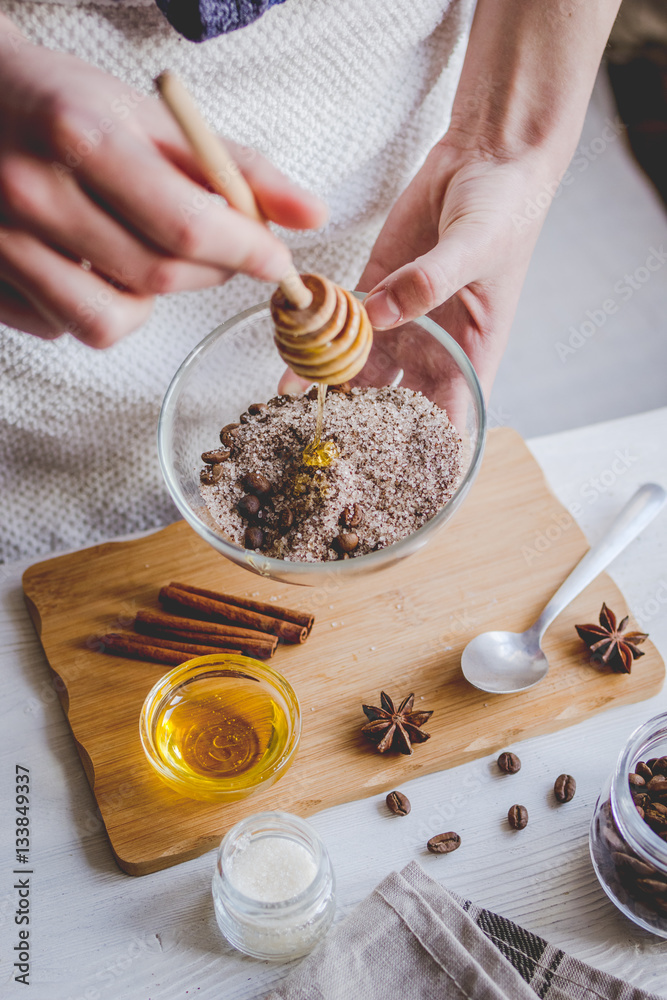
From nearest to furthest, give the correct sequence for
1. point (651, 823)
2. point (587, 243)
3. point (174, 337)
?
point (651, 823), point (174, 337), point (587, 243)

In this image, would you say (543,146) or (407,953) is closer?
(407,953)

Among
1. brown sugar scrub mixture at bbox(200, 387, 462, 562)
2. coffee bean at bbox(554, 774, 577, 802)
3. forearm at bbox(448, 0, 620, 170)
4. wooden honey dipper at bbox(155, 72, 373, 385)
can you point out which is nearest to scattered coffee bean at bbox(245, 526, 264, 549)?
brown sugar scrub mixture at bbox(200, 387, 462, 562)

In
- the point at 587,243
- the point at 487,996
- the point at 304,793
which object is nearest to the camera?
the point at 487,996

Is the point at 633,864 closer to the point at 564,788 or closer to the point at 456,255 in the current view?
the point at 564,788

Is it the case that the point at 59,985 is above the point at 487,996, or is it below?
→ below

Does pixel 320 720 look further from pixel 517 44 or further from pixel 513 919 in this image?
pixel 517 44

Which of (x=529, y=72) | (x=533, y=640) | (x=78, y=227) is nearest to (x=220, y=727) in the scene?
(x=533, y=640)

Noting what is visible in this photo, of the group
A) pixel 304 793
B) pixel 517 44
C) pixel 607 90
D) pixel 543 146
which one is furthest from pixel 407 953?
pixel 607 90
